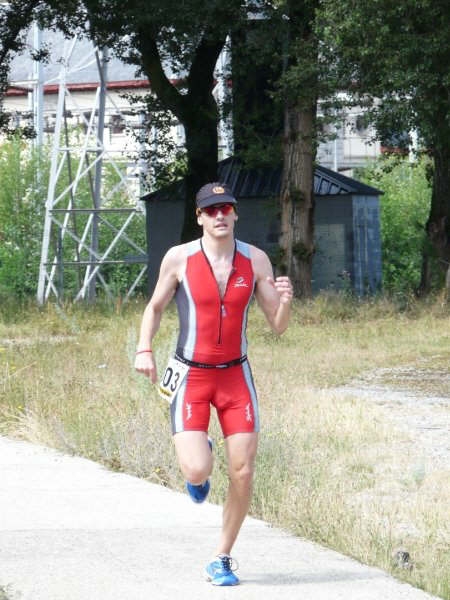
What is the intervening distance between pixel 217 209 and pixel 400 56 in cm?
1583

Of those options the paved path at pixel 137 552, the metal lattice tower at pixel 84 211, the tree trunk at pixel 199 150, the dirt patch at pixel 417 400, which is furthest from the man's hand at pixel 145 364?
the tree trunk at pixel 199 150

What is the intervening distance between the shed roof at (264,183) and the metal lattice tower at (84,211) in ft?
7.20

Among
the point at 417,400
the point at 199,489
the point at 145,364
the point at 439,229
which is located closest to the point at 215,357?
the point at 145,364

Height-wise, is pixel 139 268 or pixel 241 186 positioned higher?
pixel 241 186

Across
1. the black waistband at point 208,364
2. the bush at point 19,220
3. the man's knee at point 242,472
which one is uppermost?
the black waistband at point 208,364

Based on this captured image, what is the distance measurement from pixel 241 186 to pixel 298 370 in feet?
67.8

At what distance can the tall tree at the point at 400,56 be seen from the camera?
21.5 m

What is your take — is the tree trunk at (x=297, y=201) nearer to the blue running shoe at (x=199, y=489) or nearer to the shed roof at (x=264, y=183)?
the shed roof at (x=264, y=183)

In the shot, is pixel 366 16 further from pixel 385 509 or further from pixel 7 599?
pixel 7 599

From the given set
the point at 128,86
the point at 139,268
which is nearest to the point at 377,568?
the point at 139,268

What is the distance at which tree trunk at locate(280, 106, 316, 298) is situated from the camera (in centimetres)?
2867

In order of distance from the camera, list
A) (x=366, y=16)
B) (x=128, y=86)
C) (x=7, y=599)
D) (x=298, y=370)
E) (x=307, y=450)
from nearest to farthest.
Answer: (x=7, y=599), (x=307, y=450), (x=298, y=370), (x=366, y=16), (x=128, y=86)

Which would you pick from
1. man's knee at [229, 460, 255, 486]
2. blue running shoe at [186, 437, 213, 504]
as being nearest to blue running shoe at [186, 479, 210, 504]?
blue running shoe at [186, 437, 213, 504]

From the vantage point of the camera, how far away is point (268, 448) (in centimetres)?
981
